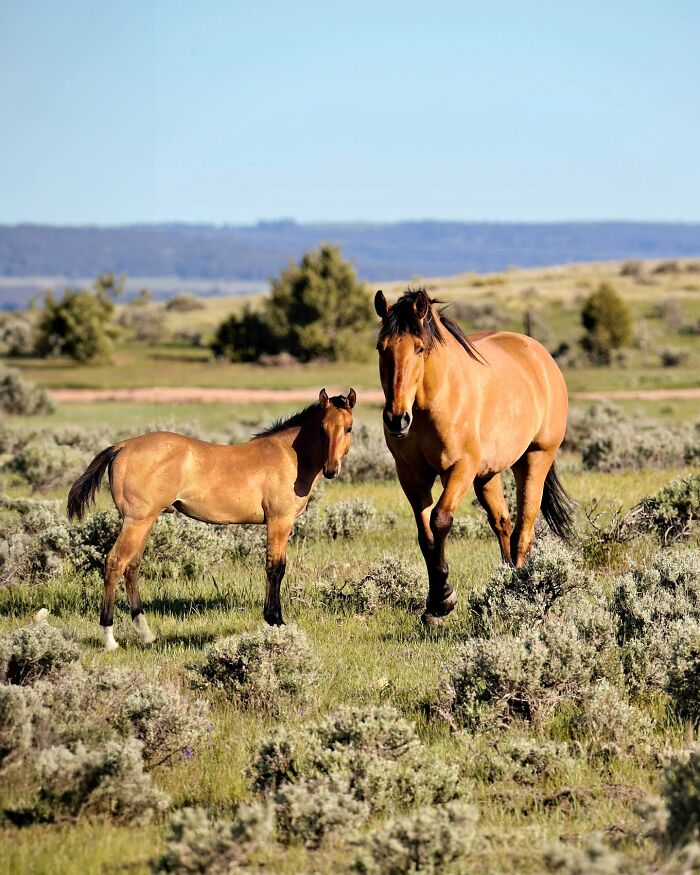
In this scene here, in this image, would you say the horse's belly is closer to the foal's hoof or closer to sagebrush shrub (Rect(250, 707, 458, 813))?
the foal's hoof

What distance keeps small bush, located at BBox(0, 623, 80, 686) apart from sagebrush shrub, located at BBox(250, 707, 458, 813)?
5.28 ft

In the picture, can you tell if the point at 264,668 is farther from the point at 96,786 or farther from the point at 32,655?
the point at 96,786

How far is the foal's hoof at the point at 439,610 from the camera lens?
8453mm

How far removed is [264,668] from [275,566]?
1.61m

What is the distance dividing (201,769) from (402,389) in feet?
9.89

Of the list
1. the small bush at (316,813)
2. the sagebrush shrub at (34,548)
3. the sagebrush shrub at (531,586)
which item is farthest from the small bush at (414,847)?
the sagebrush shrub at (34,548)

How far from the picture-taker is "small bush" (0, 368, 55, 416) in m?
33.2

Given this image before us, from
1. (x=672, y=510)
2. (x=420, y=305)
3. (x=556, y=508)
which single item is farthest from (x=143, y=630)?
(x=672, y=510)

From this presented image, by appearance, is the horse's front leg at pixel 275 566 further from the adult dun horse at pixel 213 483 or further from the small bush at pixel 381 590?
the small bush at pixel 381 590

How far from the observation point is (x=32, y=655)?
257 inches

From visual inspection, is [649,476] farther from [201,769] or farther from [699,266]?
[699,266]

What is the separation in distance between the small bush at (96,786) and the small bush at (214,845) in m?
0.68

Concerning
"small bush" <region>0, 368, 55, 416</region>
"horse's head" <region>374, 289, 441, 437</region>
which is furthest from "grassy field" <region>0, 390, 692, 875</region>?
"small bush" <region>0, 368, 55, 416</region>

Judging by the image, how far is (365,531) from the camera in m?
11.9
